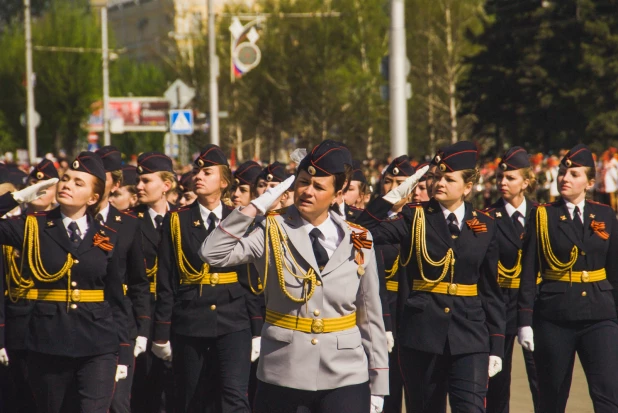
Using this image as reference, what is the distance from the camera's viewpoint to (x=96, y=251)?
6914mm

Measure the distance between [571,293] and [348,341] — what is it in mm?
2681

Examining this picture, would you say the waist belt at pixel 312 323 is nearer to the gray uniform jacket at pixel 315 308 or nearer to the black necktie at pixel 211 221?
the gray uniform jacket at pixel 315 308

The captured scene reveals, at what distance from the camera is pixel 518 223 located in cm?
912

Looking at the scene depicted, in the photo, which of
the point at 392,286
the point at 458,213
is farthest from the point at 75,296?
the point at 392,286

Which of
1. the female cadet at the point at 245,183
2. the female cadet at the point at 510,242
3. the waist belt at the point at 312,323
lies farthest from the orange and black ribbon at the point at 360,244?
the female cadet at the point at 245,183

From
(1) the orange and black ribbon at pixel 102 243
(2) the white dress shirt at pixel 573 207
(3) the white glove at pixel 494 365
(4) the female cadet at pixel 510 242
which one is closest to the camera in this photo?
(1) the orange and black ribbon at pixel 102 243

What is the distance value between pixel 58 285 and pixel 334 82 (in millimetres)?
45703

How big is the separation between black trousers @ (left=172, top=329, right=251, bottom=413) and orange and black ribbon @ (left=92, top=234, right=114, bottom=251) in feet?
4.25

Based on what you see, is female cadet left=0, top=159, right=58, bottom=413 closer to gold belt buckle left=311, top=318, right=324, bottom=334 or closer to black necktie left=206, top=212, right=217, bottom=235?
black necktie left=206, top=212, right=217, bottom=235

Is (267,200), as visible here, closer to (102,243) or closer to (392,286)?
(102,243)

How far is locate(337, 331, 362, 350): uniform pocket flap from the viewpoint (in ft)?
18.6

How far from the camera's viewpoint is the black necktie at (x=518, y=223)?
353 inches

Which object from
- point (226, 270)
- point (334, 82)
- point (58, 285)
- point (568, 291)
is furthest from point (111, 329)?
point (334, 82)

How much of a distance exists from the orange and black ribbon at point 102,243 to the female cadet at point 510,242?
2.93m
